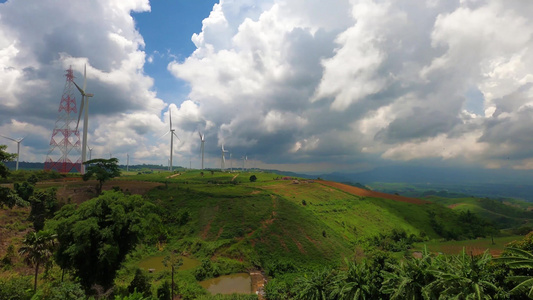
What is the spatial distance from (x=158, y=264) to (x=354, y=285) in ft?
133

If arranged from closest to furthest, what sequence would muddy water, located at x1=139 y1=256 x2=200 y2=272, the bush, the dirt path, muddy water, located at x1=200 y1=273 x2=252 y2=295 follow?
the bush, the dirt path, muddy water, located at x1=200 y1=273 x2=252 y2=295, muddy water, located at x1=139 y1=256 x2=200 y2=272

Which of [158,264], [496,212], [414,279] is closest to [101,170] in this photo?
[158,264]

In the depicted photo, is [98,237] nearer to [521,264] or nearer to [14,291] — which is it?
[14,291]

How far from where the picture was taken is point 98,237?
29406 mm

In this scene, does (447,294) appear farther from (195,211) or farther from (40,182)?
(40,182)

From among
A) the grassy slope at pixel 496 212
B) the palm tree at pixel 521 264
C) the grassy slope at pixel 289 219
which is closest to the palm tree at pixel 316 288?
the palm tree at pixel 521 264

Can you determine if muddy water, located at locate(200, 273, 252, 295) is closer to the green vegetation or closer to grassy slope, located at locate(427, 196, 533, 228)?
the green vegetation

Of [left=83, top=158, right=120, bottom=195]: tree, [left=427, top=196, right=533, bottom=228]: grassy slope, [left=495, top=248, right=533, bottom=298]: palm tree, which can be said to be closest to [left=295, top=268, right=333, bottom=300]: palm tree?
[left=495, top=248, right=533, bottom=298]: palm tree

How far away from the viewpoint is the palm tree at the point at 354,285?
81.6ft

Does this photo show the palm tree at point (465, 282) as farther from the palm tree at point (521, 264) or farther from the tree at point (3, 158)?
the tree at point (3, 158)

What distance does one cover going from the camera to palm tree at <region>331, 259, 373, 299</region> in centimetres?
2488

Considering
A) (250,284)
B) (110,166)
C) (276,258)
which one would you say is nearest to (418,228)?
(276,258)

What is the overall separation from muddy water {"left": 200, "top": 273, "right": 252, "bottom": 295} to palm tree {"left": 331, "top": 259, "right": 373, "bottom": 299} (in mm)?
18180

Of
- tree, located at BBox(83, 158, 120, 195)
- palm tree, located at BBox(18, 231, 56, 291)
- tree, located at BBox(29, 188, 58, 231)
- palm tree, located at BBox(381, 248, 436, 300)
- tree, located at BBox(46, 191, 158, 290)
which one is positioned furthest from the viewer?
tree, located at BBox(83, 158, 120, 195)
